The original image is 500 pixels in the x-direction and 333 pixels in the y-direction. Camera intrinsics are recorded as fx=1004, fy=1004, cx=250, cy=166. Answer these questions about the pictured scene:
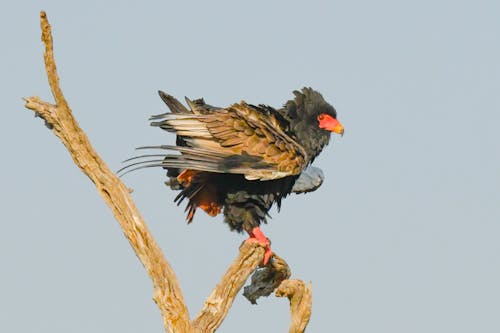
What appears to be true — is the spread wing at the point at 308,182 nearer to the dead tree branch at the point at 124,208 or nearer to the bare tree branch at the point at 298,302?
the bare tree branch at the point at 298,302

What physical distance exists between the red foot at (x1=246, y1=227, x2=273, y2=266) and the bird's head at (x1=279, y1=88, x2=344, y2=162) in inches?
48.7

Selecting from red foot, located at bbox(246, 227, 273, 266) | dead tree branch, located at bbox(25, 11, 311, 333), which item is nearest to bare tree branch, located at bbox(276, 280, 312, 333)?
red foot, located at bbox(246, 227, 273, 266)

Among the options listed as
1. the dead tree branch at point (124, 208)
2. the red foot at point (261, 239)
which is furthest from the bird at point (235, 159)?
the dead tree branch at point (124, 208)

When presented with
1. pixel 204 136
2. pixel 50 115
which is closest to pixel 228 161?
pixel 204 136

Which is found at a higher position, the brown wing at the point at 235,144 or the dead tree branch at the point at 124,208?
the brown wing at the point at 235,144

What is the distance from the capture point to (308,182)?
1234 cm

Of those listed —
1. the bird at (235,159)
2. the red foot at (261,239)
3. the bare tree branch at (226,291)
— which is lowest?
the bare tree branch at (226,291)

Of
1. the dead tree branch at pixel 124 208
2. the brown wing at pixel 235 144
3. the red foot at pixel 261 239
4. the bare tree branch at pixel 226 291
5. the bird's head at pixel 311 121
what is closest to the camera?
the dead tree branch at pixel 124 208

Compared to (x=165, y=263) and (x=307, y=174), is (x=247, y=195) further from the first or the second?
(x=165, y=263)

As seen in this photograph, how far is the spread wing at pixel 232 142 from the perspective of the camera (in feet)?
36.2

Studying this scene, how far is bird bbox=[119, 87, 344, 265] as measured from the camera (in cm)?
1115

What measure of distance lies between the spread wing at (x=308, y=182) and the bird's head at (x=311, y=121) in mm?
233

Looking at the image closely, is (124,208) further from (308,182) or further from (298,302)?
(308,182)

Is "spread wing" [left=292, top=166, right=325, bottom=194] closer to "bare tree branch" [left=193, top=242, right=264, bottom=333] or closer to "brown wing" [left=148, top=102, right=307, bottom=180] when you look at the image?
"brown wing" [left=148, top=102, right=307, bottom=180]
